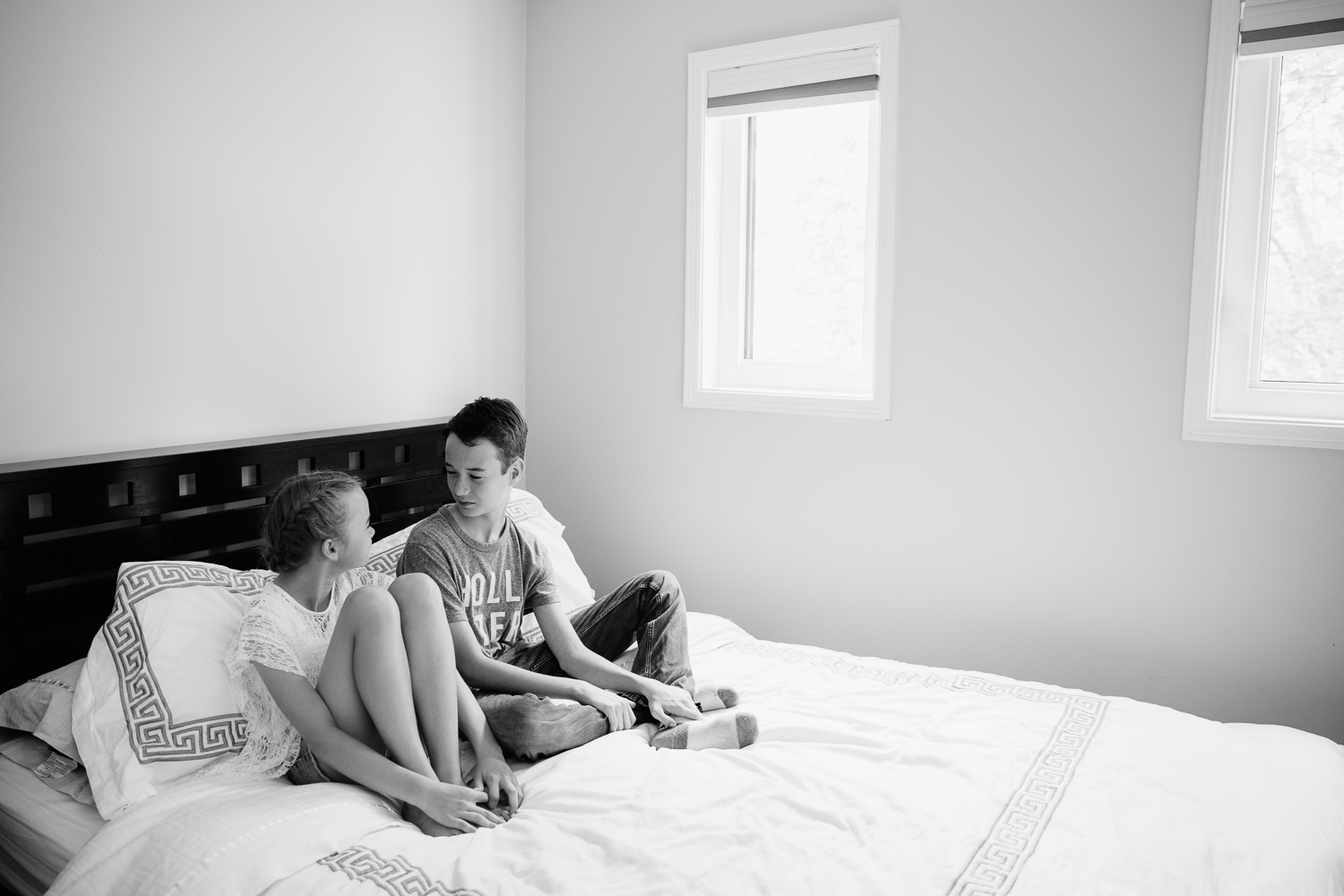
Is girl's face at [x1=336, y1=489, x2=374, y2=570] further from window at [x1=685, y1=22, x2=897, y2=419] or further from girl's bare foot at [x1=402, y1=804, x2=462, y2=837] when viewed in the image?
window at [x1=685, y1=22, x2=897, y2=419]

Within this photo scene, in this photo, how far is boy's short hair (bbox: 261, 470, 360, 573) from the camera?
5.61 feet

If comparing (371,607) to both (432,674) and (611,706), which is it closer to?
(432,674)

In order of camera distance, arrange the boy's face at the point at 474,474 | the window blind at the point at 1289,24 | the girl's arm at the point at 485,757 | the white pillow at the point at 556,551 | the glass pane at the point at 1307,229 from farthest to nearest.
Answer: the white pillow at the point at 556,551 < the glass pane at the point at 1307,229 < the window blind at the point at 1289,24 < the boy's face at the point at 474,474 < the girl's arm at the point at 485,757

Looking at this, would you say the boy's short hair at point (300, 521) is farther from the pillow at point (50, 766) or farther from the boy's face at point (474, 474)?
the pillow at point (50, 766)

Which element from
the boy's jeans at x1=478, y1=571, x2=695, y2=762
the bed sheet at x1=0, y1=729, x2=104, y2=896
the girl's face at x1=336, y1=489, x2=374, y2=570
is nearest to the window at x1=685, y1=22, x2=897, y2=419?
the boy's jeans at x1=478, y1=571, x2=695, y2=762

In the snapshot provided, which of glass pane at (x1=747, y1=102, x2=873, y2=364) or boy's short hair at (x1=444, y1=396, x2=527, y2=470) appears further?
glass pane at (x1=747, y1=102, x2=873, y2=364)

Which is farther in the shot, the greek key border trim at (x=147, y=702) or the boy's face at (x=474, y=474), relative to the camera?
the boy's face at (x=474, y=474)

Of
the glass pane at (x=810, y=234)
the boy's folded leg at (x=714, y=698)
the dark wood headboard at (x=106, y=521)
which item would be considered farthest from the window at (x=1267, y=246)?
the dark wood headboard at (x=106, y=521)

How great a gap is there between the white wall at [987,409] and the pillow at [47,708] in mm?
1643

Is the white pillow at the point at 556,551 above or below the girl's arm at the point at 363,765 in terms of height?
above

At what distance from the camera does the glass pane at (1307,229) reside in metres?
2.18

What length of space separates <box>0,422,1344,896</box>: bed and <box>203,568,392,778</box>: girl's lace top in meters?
0.07

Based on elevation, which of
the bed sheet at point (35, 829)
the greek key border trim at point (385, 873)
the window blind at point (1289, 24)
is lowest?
the bed sheet at point (35, 829)

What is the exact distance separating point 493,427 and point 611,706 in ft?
1.95
